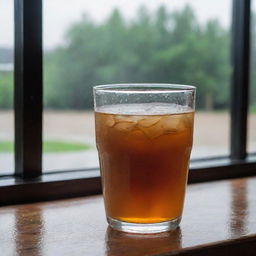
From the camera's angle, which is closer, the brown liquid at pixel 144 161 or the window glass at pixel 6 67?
the brown liquid at pixel 144 161

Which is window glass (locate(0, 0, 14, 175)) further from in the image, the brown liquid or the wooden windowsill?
the brown liquid

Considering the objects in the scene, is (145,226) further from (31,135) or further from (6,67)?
(6,67)

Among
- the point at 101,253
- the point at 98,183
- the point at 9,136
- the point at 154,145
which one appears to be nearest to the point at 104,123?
the point at 154,145

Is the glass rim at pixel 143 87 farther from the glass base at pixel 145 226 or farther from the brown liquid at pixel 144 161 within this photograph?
the glass base at pixel 145 226

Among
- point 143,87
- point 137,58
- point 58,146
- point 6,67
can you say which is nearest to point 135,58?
point 137,58

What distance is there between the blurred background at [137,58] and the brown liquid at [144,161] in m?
0.58

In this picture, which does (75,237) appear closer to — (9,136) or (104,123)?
(104,123)

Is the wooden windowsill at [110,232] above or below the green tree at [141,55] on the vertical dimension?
below

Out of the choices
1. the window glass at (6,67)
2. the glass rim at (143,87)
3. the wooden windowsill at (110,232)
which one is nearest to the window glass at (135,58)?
the window glass at (6,67)

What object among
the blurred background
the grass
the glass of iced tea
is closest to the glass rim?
the glass of iced tea

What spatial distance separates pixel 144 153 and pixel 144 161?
0.01 meters

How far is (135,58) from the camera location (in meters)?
1.64

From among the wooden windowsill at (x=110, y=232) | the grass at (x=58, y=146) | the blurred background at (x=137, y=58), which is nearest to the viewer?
the wooden windowsill at (x=110, y=232)

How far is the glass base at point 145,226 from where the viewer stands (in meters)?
0.79
